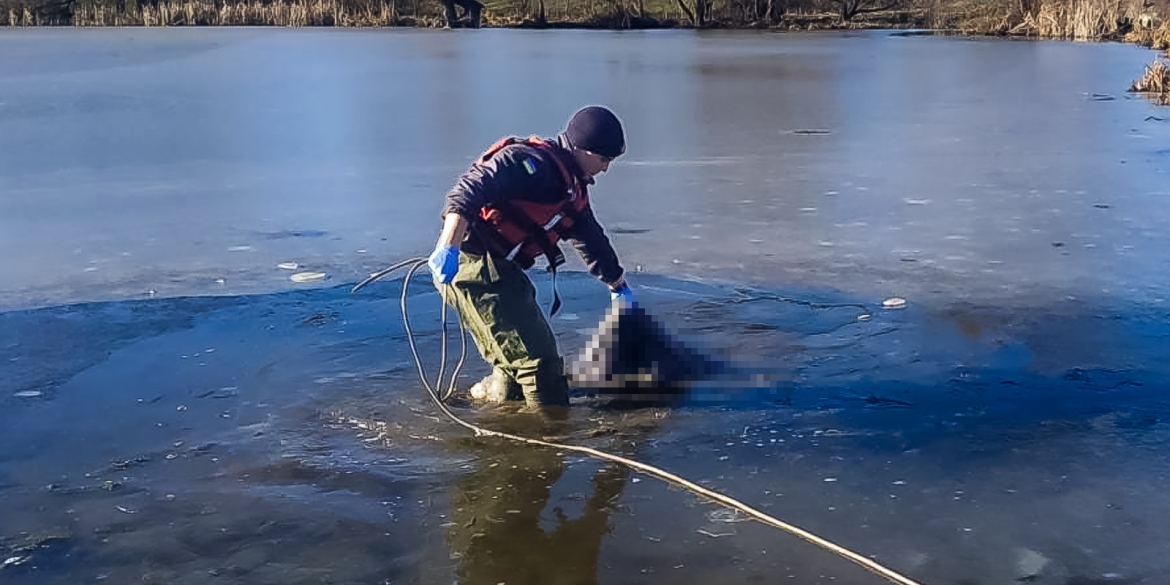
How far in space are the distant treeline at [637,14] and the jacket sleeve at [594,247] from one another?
1109 inches

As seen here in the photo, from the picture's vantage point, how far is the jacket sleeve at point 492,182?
13.9 feet

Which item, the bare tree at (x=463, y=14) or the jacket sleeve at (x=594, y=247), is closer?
the jacket sleeve at (x=594, y=247)

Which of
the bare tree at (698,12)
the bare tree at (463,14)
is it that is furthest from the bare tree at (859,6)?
the bare tree at (463,14)

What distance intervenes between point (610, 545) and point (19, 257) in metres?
4.90

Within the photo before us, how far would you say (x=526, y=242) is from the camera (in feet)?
15.3

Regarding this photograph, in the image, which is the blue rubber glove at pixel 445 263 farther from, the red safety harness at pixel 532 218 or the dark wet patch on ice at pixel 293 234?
the dark wet patch on ice at pixel 293 234

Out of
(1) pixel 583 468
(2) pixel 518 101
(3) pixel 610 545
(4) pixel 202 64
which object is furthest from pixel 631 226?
(4) pixel 202 64

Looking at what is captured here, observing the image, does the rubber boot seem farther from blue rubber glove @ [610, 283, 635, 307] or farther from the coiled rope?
blue rubber glove @ [610, 283, 635, 307]

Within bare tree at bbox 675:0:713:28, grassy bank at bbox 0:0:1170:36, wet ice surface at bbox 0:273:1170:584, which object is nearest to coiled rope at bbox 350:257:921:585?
wet ice surface at bbox 0:273:1170:584

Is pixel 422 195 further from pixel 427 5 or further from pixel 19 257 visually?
pixel 427 5

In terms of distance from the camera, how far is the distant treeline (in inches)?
1220

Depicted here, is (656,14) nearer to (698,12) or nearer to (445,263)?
(698,12)

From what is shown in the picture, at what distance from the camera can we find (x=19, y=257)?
7004mm

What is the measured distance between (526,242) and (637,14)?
43.6m
